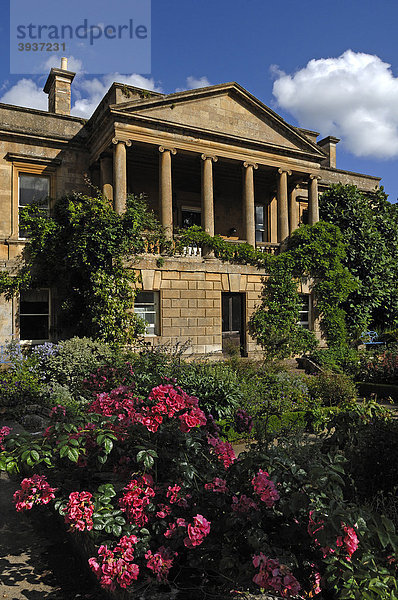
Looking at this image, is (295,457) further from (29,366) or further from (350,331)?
(350,331)

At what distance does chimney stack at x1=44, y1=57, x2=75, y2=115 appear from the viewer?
16516 millimetres

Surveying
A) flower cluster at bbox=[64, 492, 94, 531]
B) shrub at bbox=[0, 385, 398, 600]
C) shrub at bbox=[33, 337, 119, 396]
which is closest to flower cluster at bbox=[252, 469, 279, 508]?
shrub at bbox=[0, 385, 398, 600]

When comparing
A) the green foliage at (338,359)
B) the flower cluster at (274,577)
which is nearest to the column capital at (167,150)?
the green foliage at (338,359)

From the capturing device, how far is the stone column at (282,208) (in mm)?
17219

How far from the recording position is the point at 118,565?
2447 mm

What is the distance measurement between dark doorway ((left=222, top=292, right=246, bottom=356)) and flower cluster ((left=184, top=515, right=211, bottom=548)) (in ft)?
43.2

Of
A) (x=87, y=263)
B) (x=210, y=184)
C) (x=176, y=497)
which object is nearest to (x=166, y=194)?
(x=210, y=184)

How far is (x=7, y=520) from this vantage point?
4273 mm

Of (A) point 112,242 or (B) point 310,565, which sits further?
(A) point 112,242

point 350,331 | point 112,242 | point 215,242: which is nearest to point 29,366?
point 112,242

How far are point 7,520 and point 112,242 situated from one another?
989cm

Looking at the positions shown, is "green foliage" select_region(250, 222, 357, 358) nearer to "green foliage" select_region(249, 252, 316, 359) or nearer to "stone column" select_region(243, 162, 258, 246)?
"green foliage" select_region(249, 252, 316, 359)

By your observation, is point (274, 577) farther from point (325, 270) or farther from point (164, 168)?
point (325, 270)

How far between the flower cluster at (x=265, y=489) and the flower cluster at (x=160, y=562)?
629mm
